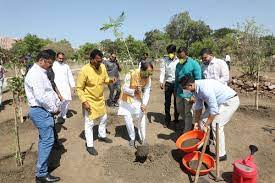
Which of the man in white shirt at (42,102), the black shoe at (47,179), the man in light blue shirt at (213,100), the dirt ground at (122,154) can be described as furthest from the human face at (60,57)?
the man in light blue shirt at (213,100)

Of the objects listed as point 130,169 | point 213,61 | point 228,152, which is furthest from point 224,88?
point 130,169

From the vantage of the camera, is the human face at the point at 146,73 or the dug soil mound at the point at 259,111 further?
the dug soil mound at the point at 259,111

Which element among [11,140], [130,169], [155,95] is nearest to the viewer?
[130,169]

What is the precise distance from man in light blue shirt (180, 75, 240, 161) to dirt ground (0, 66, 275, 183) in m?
0.88

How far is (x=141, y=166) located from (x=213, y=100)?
1.76 meters

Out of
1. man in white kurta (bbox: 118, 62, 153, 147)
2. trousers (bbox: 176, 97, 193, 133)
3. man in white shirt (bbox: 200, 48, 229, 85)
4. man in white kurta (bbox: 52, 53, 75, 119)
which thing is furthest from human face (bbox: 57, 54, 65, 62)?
man in white shirt (bbox: 200, 48, 229, 85)

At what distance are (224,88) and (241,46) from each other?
30.5ft

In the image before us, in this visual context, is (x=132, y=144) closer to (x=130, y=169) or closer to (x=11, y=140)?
(x=130, y=169)

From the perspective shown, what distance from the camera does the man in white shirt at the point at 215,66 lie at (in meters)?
5.72

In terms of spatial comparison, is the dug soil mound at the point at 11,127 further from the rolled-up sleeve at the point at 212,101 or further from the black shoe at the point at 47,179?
the rolled-up sleeve at the point at 212,101

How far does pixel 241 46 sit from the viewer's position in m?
13.1

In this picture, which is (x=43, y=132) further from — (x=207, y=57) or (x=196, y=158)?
(x=207, y=57)

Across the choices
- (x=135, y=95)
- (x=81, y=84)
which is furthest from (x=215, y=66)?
(x=81, y=84)

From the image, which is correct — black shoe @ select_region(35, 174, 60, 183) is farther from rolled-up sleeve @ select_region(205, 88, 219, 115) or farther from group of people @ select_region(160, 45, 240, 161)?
rolled-up sleeve @ select_region(205, 88, 219, 115)
